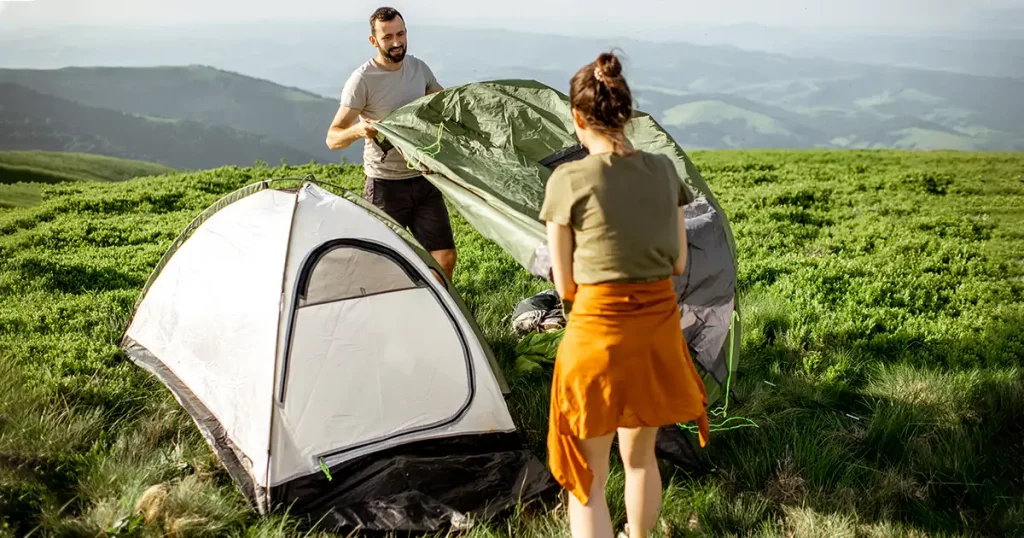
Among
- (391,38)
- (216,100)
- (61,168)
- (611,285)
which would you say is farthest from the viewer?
(216,100)

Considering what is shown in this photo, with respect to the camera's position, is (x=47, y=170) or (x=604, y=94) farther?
(x=47, y=170)

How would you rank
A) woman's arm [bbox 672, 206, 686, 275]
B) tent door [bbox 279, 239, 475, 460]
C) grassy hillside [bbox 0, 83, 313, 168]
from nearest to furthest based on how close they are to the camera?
woman's arm [bbox 672, 206, 686, 275] → tent door [bbox 279, 239, 475, 460] → grassy hillside [bbox 0, 83, 313, 168]

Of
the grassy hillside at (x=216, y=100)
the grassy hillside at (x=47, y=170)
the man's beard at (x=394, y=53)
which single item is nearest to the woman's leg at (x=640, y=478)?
the man's beard at (x=394, y=53)

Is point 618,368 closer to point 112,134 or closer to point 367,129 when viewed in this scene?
point 367,129

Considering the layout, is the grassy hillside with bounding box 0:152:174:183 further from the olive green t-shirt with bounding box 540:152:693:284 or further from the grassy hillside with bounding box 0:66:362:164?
the grassy hillside with bounding box 0:66:362:164

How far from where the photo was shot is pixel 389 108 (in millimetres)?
5152

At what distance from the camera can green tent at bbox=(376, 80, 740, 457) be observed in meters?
3.98

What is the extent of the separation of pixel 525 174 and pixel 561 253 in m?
1.57

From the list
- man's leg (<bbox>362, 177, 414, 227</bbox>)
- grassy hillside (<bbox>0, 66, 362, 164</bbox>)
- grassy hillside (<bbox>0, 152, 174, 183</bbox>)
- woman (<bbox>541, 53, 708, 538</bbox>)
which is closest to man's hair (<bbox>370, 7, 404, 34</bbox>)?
man's leg (<bbox>362, 177, 414, 227</bbox>)

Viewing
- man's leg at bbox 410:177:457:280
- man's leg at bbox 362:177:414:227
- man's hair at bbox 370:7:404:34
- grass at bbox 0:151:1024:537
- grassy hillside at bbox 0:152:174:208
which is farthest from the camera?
grassy hillside at bbox 0:152:174:208

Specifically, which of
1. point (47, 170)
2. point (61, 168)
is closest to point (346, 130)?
point (47, 170)

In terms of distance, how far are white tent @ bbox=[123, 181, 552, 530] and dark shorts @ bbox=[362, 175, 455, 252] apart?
2.50 feet

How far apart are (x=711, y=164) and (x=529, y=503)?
39.7ft

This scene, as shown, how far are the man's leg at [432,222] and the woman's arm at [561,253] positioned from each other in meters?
2.66
